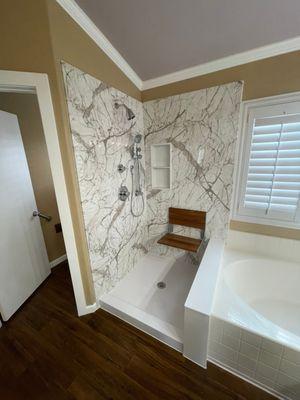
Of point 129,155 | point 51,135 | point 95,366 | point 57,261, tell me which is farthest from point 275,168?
point 57,261

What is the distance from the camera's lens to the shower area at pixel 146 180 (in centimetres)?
140

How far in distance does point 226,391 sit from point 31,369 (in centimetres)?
134

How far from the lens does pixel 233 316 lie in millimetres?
1100

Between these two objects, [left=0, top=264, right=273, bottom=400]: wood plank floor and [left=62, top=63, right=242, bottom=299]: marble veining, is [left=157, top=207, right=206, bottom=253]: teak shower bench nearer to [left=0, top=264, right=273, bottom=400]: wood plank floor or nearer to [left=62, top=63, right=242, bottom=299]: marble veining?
[left=62, top=63, right=242, bottom=299]: marble veining

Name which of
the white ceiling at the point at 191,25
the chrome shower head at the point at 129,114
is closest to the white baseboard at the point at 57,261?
the chrome shower head at the point at 129,114

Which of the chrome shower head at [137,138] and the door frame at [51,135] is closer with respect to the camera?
the door frame at [51,135]

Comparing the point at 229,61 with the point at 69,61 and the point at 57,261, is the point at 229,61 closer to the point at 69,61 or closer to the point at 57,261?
the point at 69,61

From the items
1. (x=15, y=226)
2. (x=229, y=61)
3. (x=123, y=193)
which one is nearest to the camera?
(x=229, y=61)

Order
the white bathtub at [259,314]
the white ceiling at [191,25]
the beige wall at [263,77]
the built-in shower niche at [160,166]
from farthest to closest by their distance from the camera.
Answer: the built-in shower niche at [160,166], the beige wall at [263,77], the white ceiling at [191,25], the white bathtub at [259,314]

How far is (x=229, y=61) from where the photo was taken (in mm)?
1495

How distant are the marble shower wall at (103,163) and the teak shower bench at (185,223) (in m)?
0.49

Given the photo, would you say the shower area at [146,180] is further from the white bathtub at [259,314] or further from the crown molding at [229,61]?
the white bathtub at [259,314]

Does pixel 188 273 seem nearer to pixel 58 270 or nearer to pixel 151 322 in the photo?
pixel 151 322

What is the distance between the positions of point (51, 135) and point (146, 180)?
126 centimetres
